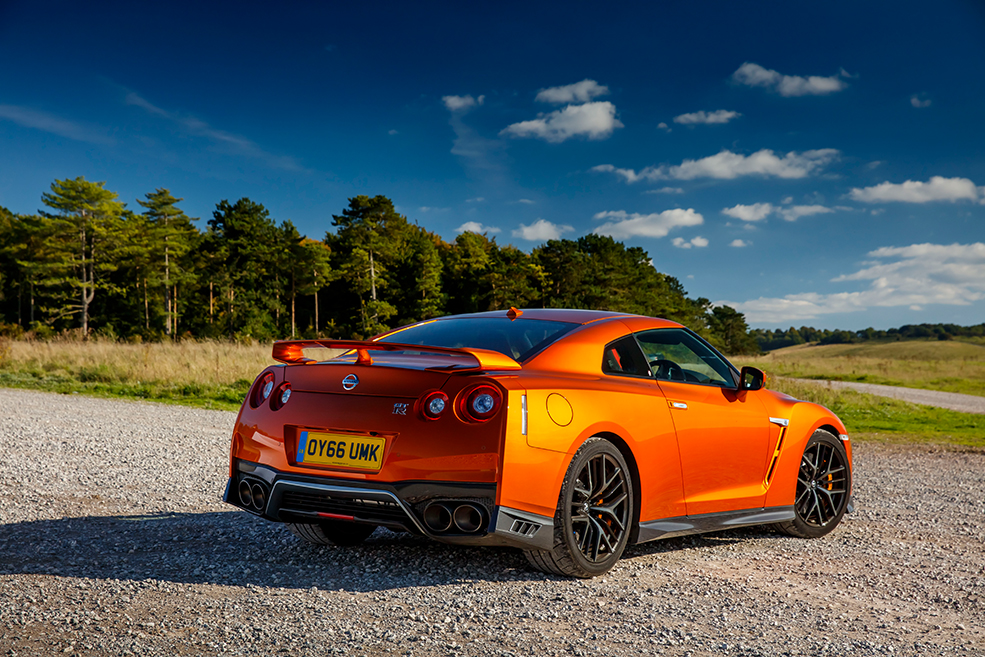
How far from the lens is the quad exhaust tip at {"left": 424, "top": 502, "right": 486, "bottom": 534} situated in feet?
12.1

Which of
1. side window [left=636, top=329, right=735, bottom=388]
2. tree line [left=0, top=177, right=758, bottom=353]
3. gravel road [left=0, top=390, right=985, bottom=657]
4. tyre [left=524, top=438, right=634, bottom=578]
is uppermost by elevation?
tree line [left=0, top=177, right=758, bottom=353]

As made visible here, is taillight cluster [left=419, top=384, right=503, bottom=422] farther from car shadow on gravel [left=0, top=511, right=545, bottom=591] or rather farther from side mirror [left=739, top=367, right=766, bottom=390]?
side mirror [left=739, top=367, right=766, bottom=390]

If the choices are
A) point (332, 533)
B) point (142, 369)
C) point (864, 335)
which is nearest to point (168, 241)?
point (142, 369)

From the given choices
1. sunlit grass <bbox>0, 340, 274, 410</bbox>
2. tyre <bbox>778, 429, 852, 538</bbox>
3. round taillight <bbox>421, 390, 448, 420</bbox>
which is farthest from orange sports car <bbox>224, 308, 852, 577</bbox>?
sunlit grass <bbox>0, 340, 274, 410</bbox>

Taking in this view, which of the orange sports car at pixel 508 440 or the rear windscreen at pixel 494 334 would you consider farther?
the rear windscreen at pixel 494 334

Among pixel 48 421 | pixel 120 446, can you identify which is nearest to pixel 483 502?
pixel 120 446

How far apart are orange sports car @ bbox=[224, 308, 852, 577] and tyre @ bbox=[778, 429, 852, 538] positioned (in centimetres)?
63

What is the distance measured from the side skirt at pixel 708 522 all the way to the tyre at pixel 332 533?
1.65m

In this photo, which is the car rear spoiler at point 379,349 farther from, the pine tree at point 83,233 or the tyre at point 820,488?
the pine tree at point 83,233

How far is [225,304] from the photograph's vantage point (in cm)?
7394

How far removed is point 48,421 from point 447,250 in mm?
81400

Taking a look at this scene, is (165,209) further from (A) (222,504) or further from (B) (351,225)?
(A) (222,504)

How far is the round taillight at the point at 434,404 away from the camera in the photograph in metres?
3.79

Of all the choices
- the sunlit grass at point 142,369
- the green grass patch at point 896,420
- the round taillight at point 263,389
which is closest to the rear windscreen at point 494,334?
the round taillight at point 263,389
